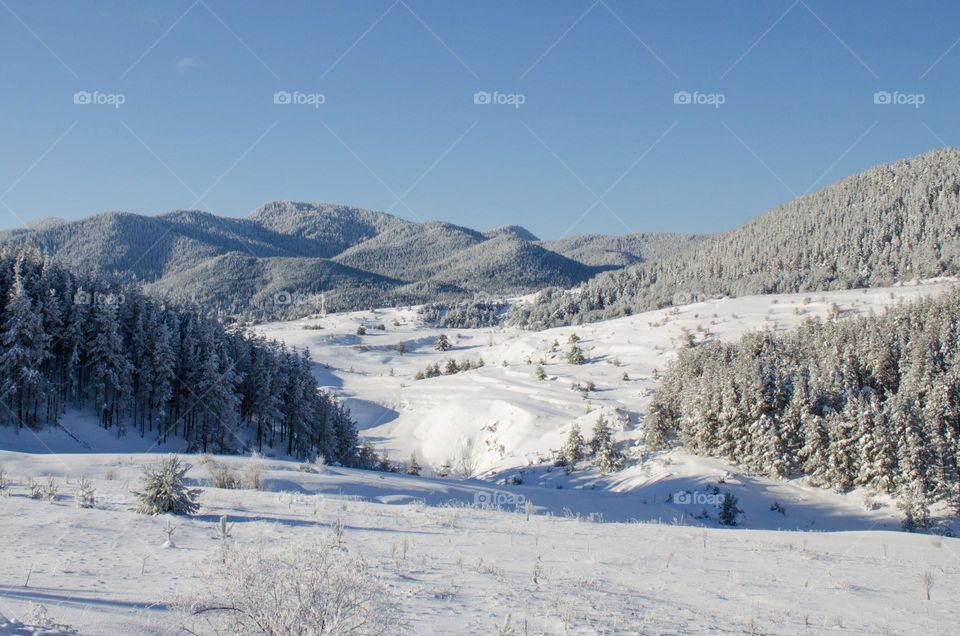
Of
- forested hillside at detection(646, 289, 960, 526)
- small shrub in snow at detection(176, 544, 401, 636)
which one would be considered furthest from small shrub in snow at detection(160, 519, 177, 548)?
forested hillside at detection(646, 289, 960, 526)

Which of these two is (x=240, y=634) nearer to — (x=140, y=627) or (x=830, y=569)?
(x=140, y=627)

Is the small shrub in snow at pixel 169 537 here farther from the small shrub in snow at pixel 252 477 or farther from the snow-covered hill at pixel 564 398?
the snow-covered hill at pixel 564 398

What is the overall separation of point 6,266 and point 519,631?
52.3 meters

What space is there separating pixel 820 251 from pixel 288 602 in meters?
148

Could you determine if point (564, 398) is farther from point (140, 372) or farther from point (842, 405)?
point (140, 372)

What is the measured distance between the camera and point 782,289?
118 metres

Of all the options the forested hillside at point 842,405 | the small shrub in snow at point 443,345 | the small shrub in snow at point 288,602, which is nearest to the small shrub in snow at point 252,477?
the small shrub in snow at point 288,602

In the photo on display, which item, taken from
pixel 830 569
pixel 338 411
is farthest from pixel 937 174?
pixel 830 569

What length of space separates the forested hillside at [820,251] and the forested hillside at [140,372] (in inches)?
3298

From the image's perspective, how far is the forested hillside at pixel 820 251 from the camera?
4611 inches

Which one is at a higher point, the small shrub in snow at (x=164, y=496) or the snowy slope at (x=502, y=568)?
the small shrub in snow at (x=164, y=496)

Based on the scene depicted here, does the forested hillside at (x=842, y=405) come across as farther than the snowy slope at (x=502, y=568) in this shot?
Yes

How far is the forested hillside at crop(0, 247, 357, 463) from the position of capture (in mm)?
42375

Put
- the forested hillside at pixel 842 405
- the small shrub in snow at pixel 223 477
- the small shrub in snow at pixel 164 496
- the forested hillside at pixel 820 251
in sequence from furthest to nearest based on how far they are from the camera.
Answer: the forested hillside at pixel 820 251, the forested hillside at pixel 842 405, the small shrub in snow at pixel 223 477, the small shrub in snow at pixel 164 496
